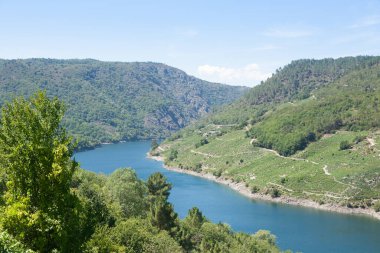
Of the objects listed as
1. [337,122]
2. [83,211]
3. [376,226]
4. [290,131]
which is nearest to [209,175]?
[290,131]

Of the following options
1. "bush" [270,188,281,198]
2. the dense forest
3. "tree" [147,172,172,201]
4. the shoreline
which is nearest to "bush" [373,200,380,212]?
the shoreline

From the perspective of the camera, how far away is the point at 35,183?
1642cm

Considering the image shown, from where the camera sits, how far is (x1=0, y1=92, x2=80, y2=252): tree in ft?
51.5

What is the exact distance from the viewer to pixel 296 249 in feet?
322

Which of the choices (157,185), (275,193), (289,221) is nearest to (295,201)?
(275,193)

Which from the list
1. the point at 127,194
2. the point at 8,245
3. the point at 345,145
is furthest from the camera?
the point at 345,145

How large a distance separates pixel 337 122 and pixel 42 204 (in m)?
181

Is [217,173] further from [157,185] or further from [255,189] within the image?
[157,185]

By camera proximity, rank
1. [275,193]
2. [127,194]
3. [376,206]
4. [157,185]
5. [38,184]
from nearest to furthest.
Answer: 1. [38,184]
2. [127,194]
3. [157,185]
4. [376,206]
5. [275,193]

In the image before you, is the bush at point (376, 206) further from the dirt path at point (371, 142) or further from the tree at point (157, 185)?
the tree at point (157, 185)

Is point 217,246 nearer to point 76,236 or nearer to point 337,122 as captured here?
point 76,236

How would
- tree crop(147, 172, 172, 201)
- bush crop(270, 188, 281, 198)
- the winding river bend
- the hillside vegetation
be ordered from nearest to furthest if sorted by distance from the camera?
tree crop(147, 172, 172, 201) < the winding river bend < the hillside vegetation < bush crop(270, 188, 281, 198)

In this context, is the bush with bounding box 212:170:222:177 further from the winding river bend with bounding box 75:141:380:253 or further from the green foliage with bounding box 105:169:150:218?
the green foliage with bounding box 105:169:150:218

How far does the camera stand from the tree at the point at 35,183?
51.5 ft
